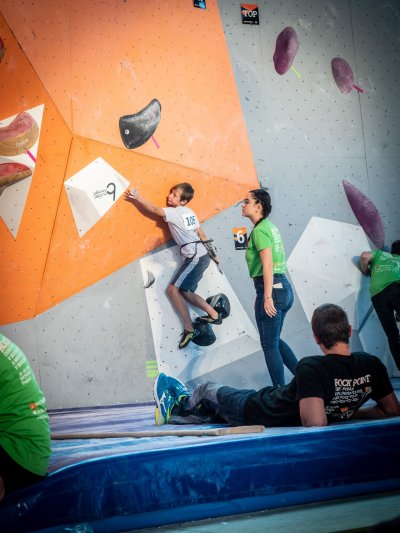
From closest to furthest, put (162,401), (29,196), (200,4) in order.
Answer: (162,401) → (29,196) → (200,4)

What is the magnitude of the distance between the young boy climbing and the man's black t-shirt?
2.38 m

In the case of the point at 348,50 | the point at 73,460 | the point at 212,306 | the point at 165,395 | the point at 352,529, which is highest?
the point at 348,50

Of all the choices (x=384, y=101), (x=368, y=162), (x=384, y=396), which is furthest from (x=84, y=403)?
(x=384, y=101)

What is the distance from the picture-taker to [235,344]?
5.62 m

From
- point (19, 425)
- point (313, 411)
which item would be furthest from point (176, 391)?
point (19, 425)

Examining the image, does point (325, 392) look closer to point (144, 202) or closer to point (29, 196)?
point (144, 202)

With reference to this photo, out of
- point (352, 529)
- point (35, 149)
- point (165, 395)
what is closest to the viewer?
point (352, 529)

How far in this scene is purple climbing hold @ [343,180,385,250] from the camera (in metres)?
6.09

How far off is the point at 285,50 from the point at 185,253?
2.05 metres

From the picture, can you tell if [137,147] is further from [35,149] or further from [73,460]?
[73,460]

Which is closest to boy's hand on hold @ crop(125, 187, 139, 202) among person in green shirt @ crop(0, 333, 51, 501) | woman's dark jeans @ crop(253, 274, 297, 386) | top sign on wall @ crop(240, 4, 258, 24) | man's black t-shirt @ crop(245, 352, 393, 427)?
woman's dark jeans @ crop(253, 274, 297, 386)

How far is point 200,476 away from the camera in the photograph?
2400mm

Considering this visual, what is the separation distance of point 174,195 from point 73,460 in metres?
3.35

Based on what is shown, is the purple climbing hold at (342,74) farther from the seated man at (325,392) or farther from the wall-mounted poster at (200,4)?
the seated man at (325,392)
